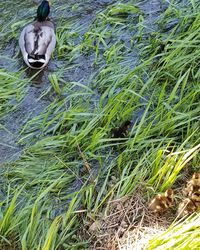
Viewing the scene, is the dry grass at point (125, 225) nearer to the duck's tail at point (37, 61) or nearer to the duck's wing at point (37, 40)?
the duck's tail at point (37, 61)

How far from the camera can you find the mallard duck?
5422 mm

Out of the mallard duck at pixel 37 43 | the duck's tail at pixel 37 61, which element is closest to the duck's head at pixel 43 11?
the mallard duck at pixel 37 43

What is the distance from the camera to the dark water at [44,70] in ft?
15.0

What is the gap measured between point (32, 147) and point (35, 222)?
882 mm

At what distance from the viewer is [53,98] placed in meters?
5.01

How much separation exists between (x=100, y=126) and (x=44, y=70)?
1.31 meters

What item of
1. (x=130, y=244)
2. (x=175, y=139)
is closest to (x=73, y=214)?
(x=130, y=244)

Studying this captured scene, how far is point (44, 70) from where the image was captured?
18.0ft

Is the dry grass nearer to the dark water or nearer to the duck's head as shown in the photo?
the dark water

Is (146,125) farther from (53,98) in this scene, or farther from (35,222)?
(35,222)

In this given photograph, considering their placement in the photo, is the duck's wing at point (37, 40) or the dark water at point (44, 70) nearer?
the dark water at point (44, 70)

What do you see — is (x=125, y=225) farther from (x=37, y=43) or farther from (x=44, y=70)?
(x=37, y=43)

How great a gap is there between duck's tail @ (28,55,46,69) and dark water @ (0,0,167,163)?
8 cm

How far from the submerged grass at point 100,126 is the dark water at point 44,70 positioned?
32 millimetres
